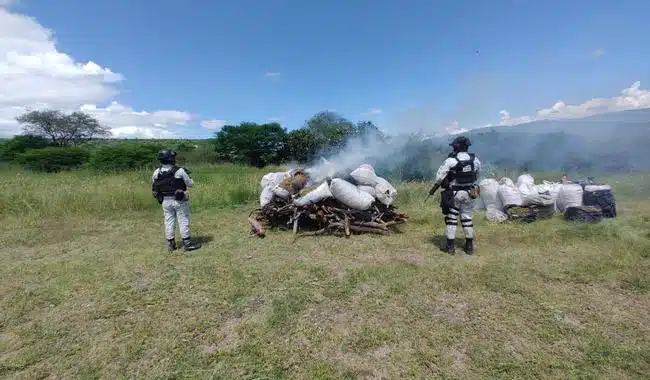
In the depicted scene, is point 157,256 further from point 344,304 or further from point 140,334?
point 344,304

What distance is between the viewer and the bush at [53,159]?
31484mm

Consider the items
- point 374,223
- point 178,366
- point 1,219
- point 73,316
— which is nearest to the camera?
point 178,366

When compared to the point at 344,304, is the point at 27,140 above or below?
above

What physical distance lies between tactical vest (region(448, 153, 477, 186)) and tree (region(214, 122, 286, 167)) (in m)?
35.1

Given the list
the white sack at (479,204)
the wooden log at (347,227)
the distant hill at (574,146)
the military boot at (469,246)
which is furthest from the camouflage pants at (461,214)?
the distant hill at (574,146)

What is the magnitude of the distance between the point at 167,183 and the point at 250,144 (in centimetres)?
3630

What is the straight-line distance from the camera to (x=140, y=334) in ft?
10.9

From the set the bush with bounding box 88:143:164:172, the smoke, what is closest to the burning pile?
the smoke

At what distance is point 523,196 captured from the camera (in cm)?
736

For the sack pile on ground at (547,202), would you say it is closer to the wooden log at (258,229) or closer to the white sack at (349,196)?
the white sack at (349,196)

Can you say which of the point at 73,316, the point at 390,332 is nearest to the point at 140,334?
the point at 73,316

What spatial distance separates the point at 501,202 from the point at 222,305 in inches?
251

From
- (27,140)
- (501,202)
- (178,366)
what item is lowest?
(178,366)

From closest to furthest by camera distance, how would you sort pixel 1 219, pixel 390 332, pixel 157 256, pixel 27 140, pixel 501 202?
1. pixel 390 332
2. pixel 157 256
3. pixel 501 202
4. pixel 1 219
5. pixel 27 140
